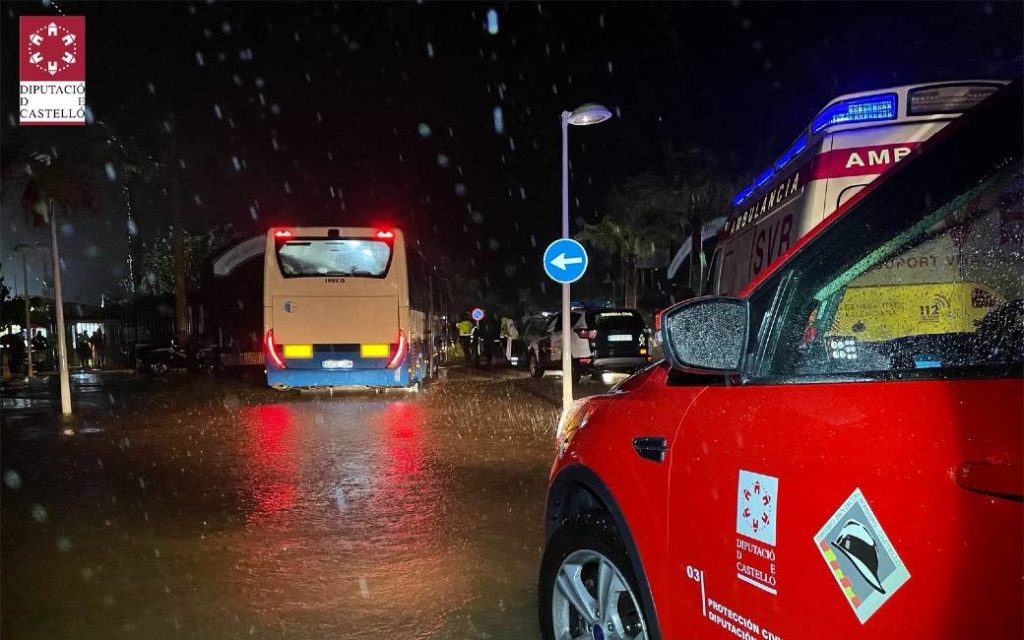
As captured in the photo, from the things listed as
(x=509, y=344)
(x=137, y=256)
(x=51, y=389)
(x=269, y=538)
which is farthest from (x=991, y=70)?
(x=137, y=256)

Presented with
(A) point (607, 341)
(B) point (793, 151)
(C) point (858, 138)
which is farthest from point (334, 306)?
(C) point (858, 138)

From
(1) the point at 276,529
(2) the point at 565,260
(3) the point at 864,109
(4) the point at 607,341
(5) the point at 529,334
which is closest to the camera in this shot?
(3) the point at 864,109

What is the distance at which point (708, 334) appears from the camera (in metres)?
2.30

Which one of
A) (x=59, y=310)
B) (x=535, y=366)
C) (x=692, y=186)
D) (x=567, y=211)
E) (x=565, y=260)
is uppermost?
(x=692, y=186)

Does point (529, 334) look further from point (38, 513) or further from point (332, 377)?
point (38, 513)

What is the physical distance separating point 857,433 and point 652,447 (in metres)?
0.86

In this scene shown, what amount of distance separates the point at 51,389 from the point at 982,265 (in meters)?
22.7

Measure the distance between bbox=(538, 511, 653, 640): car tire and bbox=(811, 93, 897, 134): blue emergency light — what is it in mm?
3696

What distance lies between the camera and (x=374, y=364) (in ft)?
50.4

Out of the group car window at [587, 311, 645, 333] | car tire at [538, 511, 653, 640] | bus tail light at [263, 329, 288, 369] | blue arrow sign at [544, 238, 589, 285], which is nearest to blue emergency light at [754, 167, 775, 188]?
blue arrow sign at [544, 238, 589, 285]

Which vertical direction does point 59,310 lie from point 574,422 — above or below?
above

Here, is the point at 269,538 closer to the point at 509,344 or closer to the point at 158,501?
the point at 158,501

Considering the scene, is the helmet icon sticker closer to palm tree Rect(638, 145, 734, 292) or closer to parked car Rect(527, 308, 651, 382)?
parked car Rect(527, 308, 651, 382)

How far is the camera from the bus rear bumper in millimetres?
15273
